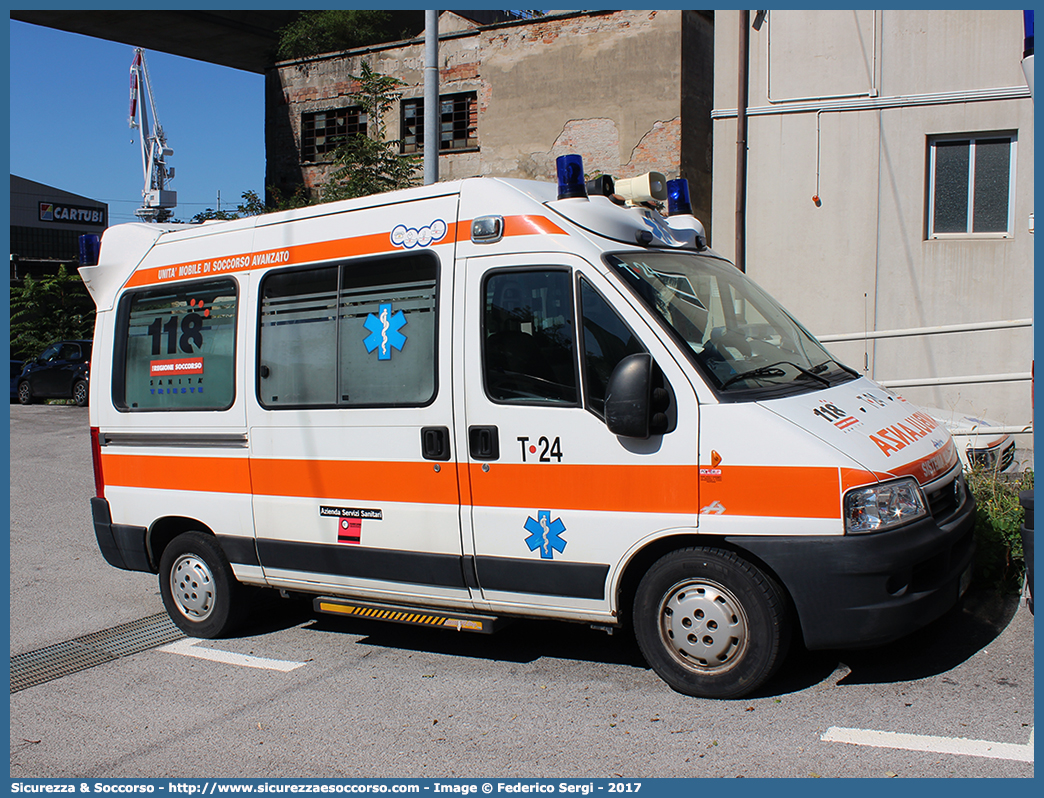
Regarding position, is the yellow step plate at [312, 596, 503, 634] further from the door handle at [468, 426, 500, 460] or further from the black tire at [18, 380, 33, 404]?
the black tire at [18, 380, 33, 404]

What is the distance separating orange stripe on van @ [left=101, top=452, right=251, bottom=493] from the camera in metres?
5.80

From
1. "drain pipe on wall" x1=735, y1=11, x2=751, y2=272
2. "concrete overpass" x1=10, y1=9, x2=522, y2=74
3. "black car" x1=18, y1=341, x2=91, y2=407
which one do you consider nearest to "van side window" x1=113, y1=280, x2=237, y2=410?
"drain pipe on wall" x1=735, y1=11, x2=751, y2=272

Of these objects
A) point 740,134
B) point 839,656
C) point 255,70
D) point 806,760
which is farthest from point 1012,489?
point 255,70

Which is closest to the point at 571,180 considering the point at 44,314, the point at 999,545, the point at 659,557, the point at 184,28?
the point at 659,557

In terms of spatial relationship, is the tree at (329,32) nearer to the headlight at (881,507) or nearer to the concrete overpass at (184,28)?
the concrete overpass at (184,28)

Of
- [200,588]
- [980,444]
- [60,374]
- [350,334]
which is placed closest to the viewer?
[350,334]

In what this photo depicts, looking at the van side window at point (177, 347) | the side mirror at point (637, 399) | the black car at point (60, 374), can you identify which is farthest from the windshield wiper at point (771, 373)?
the black car at point (60, 374)

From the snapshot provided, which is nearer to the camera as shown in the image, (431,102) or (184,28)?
(431,102)

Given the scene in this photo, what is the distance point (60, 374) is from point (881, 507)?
73.2 ft

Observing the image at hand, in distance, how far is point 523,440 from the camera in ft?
15.6

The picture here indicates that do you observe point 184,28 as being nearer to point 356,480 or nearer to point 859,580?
point 356,480

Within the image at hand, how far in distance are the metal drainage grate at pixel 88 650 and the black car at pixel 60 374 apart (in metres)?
17.4

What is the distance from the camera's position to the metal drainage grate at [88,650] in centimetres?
548

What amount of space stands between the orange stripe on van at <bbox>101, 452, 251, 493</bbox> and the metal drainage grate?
98 cm
